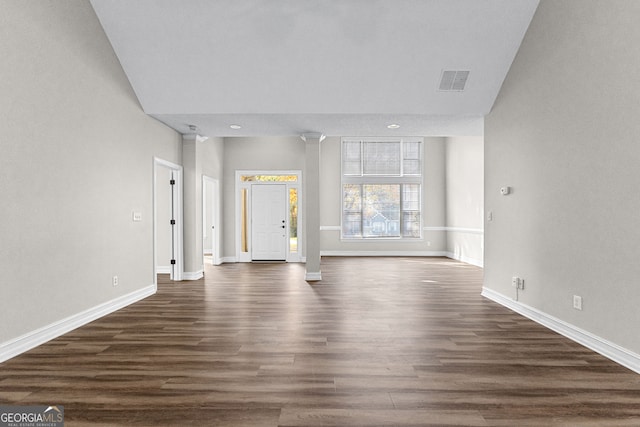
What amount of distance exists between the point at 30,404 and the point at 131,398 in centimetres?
59

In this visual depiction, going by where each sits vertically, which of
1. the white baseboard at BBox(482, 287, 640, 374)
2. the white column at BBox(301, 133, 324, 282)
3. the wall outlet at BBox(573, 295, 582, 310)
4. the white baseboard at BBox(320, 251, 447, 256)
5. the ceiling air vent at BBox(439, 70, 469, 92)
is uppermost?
the ceiling air vent at BBox(439, 70, 469, 92)

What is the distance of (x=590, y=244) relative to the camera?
3246 millimetres

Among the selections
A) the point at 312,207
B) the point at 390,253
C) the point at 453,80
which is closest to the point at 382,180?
the point at 390,253

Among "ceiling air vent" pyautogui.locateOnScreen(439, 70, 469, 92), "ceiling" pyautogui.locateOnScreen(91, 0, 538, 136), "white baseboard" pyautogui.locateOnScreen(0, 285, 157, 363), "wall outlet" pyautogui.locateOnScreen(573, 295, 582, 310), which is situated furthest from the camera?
"ceiling air vent" pyautogui.locateOnScreen(439, 70, 469, 92)

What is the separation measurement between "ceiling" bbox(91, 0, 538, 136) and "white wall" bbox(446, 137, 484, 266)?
3.45 meters

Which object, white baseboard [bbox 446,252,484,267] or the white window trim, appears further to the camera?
the white window trim

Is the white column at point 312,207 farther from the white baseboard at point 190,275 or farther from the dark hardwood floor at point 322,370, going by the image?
the white baseboard at point 190,275

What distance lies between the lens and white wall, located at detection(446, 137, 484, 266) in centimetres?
853

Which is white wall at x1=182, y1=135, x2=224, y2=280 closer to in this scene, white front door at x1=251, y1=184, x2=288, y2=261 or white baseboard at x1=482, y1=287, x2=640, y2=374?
white front door at x1=251, y1=184, x2=288, y2=261

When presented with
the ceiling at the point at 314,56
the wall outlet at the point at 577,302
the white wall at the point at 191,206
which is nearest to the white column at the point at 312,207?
the ceiling at the point at 314,56

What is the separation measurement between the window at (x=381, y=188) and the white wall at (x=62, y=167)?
6508mm

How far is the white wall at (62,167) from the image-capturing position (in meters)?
3.08

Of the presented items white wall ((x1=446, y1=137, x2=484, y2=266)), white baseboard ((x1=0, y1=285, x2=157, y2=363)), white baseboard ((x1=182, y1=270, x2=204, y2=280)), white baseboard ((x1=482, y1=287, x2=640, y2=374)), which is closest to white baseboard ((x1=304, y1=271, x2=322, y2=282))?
white baseboard ((x1=182, y1=270, x2=204, y2=280))

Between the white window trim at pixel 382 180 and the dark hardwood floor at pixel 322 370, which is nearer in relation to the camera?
the dark hardwood floor at pixel 322 370
